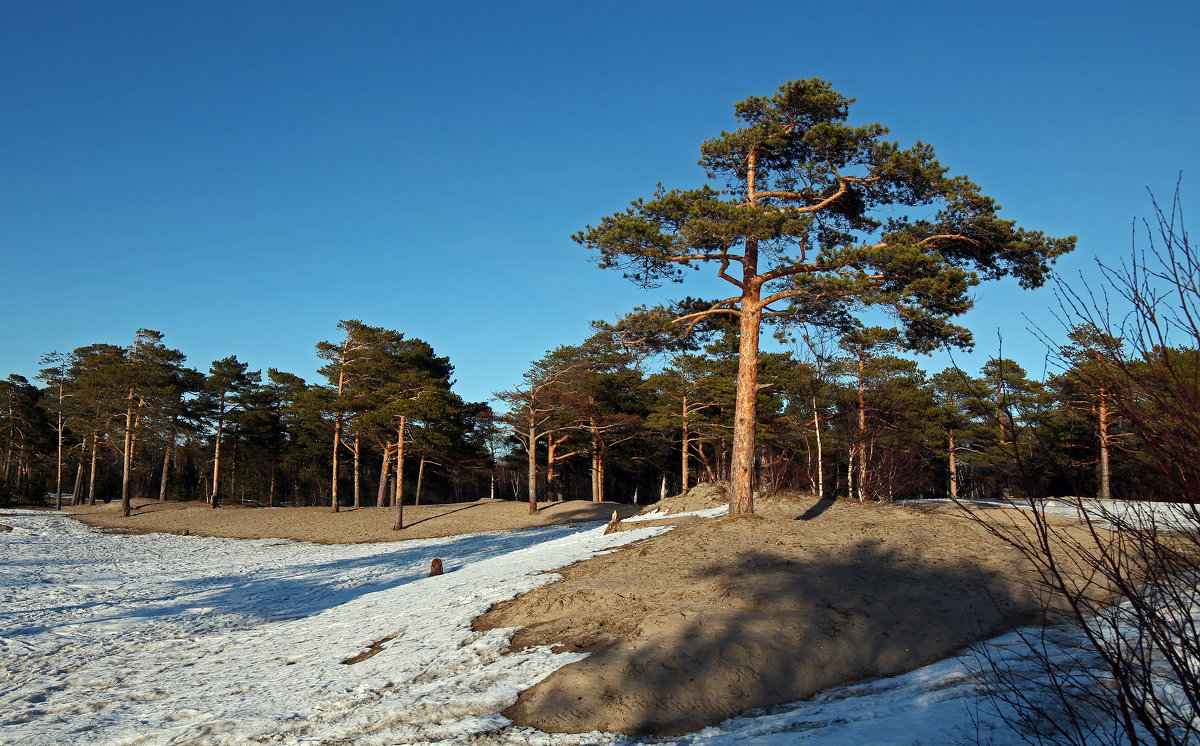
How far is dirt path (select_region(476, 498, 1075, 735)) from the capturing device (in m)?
5.68

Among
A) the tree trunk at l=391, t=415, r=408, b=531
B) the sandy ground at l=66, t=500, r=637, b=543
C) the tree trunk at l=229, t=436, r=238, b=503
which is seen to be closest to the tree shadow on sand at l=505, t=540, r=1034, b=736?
the sandy ground at l=66, t=500, r=637, b=543

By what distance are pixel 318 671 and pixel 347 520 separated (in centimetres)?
2811

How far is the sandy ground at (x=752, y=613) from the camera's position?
5695 millimetres

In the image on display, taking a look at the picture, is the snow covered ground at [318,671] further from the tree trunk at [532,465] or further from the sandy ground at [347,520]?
the tree trunk at [532,465]

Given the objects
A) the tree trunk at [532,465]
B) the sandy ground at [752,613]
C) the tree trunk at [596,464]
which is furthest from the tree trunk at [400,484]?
the sandy ground at [752,613]

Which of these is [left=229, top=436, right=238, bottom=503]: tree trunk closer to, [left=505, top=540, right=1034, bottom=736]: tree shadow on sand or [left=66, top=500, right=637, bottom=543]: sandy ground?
[left=66, top=500, right=637, bottom=543]: sandy ground

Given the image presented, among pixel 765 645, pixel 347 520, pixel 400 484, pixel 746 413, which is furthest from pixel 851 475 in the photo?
pixel 347 520

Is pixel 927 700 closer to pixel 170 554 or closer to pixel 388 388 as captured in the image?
pixel 170 554

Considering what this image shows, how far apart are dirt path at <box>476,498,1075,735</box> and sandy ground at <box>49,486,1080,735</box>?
0.02 metres

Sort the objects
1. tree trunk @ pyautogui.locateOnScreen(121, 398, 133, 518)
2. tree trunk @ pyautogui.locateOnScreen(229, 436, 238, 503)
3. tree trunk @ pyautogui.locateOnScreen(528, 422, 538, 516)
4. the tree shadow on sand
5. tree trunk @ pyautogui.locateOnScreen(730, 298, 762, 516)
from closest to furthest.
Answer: the tree shadow on sand
tree trunk @ pyautogui.locateOnScreen(730, 298, 762, 516)
tree trunk @ pyautogui.locateOnScreen(528, 422, 538, 516)
tree trunk @ pyautogui.locateOnScreen(121, 398, 133, 518)
tree trunk @ pyautogui.locateOnScreen(229, 436, 238, 503)

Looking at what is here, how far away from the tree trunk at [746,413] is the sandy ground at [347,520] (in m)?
17.1

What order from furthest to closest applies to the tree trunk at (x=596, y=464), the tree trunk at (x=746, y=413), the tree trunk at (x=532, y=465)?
the tree trunk at (x=596, y=464) → the tree trunk at (x=532, y=465) → the tree trunk at (x=746, y=413)

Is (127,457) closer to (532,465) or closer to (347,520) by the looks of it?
(347,520)

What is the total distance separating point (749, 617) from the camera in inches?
274
